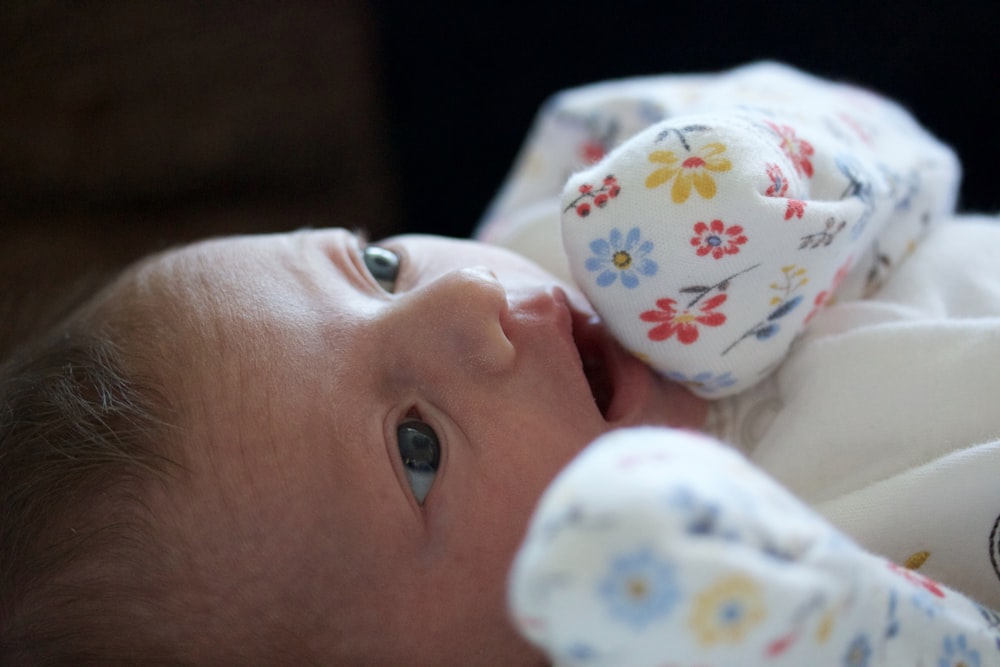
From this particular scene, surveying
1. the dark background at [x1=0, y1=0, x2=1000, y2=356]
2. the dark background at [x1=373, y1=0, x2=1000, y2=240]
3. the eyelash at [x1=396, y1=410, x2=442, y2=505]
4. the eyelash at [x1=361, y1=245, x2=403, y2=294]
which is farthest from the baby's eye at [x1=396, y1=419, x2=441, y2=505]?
the dark background at [x1=373, y1=0, x2=1000, y2=240]

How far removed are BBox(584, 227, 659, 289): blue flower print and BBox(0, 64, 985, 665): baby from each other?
0.05m

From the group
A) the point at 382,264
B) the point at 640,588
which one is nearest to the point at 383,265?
the point at 382,264

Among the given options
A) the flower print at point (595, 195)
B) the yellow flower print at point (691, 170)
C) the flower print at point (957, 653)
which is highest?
the yellow flower print at point (691, 170)

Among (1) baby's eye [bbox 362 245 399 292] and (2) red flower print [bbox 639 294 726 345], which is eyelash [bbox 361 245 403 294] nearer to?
(1) baby's eye [bbox 362 245 399 292]

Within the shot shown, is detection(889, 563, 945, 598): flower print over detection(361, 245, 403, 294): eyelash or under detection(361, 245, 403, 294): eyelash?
under

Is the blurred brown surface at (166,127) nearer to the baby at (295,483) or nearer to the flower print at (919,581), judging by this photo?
the baby at (295,483)

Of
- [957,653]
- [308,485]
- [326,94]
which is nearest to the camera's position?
[957,653]

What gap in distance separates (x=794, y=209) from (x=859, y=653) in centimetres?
35

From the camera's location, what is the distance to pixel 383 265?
2.87 feet

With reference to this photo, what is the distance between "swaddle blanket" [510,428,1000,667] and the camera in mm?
425

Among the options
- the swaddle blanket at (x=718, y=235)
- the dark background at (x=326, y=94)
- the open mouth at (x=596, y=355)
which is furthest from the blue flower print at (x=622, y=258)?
the dark background at (x=326, y=94)

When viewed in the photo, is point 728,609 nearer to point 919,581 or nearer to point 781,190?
point 919,581

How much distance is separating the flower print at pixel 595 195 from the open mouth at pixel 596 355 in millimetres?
138

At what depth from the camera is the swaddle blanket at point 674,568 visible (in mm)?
425
